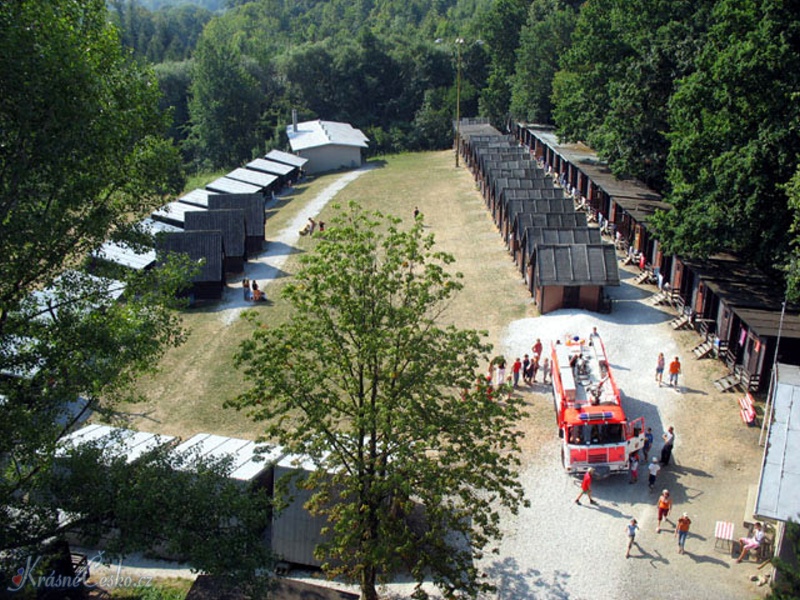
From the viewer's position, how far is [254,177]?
59438 mm

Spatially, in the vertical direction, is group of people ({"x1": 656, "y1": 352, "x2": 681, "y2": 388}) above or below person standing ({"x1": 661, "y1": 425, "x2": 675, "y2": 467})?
above

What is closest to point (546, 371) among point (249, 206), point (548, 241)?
point (548, 241)

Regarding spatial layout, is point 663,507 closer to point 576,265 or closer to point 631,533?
point 631,533

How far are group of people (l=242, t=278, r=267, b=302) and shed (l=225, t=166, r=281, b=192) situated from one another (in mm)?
21826

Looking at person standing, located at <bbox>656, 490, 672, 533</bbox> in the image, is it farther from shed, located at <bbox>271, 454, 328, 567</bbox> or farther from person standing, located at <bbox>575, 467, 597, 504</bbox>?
shed, located at <bbox>271, 454, 328, 567</bbox>

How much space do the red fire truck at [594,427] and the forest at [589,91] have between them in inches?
272

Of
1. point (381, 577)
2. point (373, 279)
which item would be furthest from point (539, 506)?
point (373, 279)

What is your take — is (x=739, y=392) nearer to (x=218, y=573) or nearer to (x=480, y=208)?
(x=218, y=573)

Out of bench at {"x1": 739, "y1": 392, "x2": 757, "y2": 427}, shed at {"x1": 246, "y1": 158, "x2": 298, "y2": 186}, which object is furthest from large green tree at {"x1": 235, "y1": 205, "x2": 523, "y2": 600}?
shed at {"x1": 246, "y1": 158, "x2": 298, "y2": 186}

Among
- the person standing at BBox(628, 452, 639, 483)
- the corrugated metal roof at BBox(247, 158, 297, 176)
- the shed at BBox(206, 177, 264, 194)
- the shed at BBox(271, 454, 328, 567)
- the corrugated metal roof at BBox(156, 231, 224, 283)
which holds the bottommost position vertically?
the shed at BBox(271, 454, 328, 567)

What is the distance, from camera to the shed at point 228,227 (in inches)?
1613

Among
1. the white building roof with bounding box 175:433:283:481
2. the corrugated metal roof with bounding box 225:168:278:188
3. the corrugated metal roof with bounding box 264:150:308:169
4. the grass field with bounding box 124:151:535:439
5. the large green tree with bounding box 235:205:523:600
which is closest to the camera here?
the large green tree with bounding box 235:205:523:600

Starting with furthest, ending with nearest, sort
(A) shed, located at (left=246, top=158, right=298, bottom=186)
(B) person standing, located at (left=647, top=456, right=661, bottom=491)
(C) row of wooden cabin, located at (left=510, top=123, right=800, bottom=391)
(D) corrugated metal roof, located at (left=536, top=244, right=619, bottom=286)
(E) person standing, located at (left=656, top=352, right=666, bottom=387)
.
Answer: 1. (A) shed, located at (left=246, top=158, right=298, bottom=186)
2. (D) corrugated metal roof, located at (left=536, top=244, right=619, bottom=286)
3. (E) person standing, located at (left=656, top=352, right=666, bottom=387)
4. (C) row of wooden cabin, located at (left=510, top=123, right=800, bottom=391)
5. (B) person standing, located at (left=647, top=456, right=661, bottom=491)

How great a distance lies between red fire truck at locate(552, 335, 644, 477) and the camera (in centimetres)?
2153
